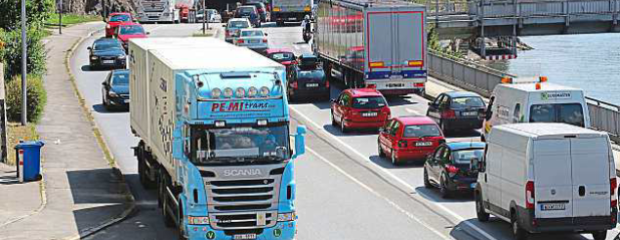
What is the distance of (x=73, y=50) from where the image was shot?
6856 centimetres

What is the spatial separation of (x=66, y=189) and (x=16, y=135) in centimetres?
907

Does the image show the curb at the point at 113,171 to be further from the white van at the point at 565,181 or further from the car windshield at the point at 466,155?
the white van at the point at 565,181

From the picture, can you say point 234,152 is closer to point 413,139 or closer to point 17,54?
point 413,139

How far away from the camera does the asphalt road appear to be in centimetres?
2538

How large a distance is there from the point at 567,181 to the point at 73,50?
49.3m

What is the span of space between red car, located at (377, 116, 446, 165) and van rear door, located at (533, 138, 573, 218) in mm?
11651

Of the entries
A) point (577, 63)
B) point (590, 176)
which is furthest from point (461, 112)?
point (577, 63)

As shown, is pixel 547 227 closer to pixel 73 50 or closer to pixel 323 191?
pixel 323 191

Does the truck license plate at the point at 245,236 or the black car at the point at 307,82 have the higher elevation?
the black car at the point at 307,82

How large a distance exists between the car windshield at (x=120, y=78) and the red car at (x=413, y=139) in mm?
14233

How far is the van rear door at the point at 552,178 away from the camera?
74.7 feet

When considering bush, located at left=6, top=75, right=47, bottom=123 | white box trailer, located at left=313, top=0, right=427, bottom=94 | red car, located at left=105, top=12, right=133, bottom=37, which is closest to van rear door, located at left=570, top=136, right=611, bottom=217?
bush, located at left=6, top=75, right=47, bottom=123

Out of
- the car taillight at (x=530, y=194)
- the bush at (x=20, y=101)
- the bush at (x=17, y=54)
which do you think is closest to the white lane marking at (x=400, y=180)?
the car taillight at (x=530, y=194)

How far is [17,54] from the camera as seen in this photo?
160 feet
